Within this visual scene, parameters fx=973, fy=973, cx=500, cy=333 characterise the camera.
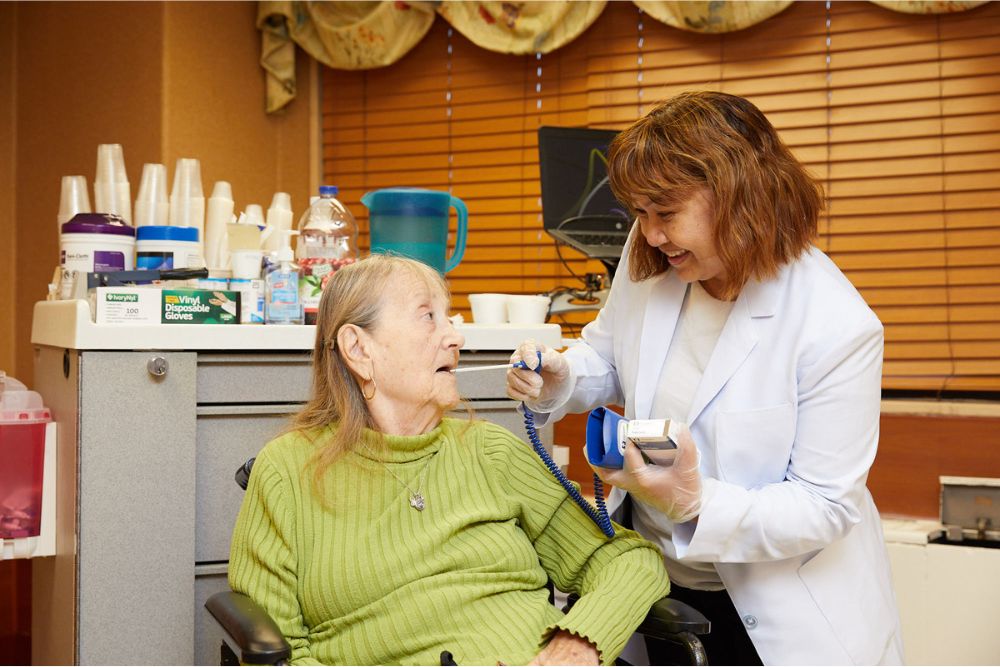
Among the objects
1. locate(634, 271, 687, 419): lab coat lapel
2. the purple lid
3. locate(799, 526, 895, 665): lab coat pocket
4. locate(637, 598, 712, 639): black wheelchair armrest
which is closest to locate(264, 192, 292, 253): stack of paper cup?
the purple lid

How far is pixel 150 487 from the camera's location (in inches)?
76.0

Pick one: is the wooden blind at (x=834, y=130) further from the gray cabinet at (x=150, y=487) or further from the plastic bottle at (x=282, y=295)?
Answer: the gray cabinet at (x=150, y=487)

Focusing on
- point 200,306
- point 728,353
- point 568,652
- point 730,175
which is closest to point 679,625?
point 568,652

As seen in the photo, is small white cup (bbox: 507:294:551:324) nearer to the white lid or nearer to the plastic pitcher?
the plastic pitcher

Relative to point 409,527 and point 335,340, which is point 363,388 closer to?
point 335,340

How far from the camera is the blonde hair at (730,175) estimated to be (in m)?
1.53

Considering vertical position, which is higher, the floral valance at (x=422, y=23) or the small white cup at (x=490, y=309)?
the floral valance at (x=422, y=23)

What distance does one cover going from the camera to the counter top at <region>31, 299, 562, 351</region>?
1883 mm

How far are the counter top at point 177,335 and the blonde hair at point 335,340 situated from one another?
27 cm

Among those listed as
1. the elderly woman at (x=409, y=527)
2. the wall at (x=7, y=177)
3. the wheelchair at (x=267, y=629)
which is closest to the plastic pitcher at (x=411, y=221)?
the elderly woman at (x=409, y=527)

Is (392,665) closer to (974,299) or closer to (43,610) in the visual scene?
(43,610)

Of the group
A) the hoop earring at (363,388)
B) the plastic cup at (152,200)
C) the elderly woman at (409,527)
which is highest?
the plastic cup at (152,200)

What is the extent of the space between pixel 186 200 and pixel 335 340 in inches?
36.0

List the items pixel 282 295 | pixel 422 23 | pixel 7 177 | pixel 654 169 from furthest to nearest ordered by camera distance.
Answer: pixel 7 177, pixel 422 23, pixel 282 295, pixel 654 169
